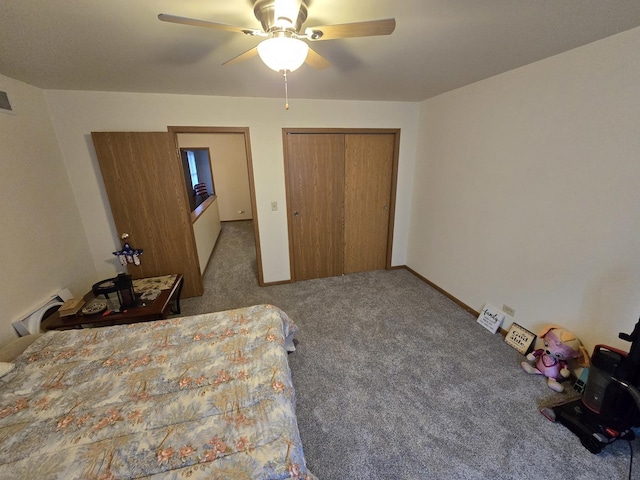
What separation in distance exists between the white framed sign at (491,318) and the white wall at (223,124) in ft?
5.66

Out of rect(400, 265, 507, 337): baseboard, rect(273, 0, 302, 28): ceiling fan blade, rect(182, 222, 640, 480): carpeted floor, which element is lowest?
rect(182, 222, 640, 480): carpeted floor

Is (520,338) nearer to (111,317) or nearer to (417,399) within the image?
(417,399)

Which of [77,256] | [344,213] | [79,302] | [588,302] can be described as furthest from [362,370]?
[77,256]

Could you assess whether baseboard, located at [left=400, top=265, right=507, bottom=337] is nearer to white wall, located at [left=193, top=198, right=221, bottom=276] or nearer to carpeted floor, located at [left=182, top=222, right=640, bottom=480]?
carpeted floor, located at [left=182, top=222, right=640, bottom=480]

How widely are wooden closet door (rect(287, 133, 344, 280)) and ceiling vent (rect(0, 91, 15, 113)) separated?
7.52ft

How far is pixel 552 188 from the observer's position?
1.88m

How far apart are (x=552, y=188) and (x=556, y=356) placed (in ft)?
4.10

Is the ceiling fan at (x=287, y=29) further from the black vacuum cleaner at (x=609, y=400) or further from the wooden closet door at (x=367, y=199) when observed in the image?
the wooden closet door at (x=367, y=199)

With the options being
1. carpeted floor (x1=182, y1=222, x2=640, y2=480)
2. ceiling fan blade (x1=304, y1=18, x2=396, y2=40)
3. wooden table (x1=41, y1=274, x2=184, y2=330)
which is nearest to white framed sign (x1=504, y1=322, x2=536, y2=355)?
carpeted floor (x1=182, y1=222, x2=640, y2=480)

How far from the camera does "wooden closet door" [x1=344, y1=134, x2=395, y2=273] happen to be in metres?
3.28

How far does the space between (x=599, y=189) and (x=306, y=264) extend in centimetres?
284

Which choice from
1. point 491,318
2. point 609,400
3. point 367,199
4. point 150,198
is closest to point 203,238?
point 150,198

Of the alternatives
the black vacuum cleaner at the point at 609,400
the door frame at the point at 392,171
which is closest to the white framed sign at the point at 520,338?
the black vacuum cleaner at the point at 609,400

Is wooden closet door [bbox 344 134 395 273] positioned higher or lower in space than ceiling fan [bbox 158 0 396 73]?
lower
